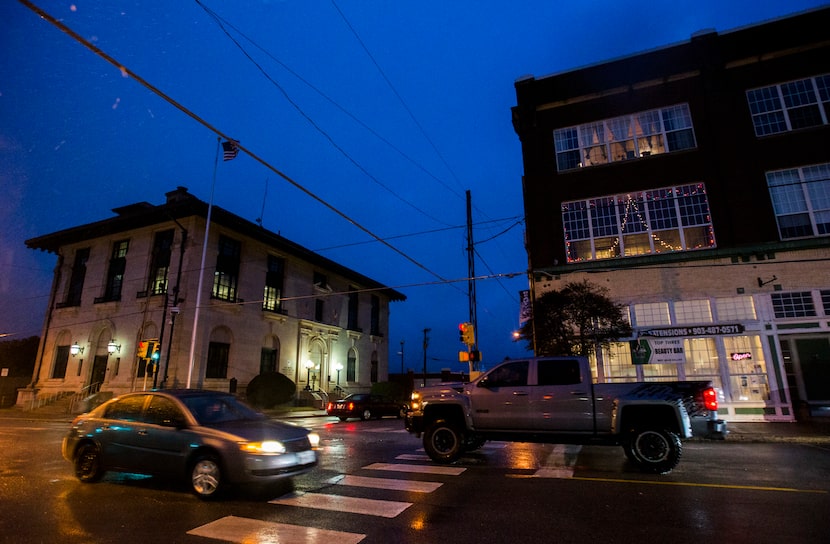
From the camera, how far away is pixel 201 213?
29422 mm

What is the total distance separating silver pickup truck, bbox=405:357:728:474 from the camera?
27.1 ft

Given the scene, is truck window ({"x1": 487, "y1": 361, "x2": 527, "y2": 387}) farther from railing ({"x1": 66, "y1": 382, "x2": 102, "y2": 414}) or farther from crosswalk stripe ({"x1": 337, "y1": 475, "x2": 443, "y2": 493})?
railing ({"x1": 66, "y1": 382, "x2": 102, "y2": 414})

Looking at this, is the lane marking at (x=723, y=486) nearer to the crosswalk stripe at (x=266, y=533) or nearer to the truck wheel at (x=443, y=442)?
the truck wheel at (x=443, y=442)

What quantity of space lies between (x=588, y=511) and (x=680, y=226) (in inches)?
706

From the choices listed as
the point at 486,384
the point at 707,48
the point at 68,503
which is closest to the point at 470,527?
the point at 486,384

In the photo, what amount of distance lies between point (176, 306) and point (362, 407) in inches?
522

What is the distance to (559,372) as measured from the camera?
9086mm

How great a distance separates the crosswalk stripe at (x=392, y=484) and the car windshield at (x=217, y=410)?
206 centimetres

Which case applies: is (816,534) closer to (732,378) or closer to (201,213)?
(732,378)

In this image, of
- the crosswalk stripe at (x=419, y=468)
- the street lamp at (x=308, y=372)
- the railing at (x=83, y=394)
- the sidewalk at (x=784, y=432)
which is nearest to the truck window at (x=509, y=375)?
the crosswalk stripe at (x=419, y=468)

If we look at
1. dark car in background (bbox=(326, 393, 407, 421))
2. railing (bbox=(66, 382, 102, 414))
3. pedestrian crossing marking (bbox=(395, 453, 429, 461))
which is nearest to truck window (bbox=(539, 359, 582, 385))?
pedestrian crossing marking (bbox=(395, 453, 429, 461))

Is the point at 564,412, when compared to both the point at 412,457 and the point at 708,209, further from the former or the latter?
the point at 708,209

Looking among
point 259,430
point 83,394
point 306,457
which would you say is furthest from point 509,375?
point 83,394

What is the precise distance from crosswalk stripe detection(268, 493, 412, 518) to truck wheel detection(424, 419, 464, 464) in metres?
3.33
